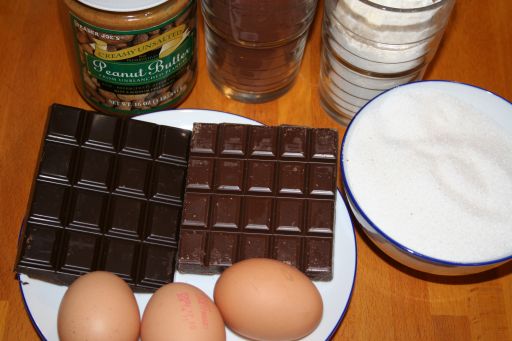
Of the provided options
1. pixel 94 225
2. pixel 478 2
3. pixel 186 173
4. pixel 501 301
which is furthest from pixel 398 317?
pixel 478 2

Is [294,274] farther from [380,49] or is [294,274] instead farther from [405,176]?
[380,49]

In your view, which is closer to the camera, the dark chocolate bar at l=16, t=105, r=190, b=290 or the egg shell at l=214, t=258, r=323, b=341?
the egg shell at l=214, t=258, r=323, b=341

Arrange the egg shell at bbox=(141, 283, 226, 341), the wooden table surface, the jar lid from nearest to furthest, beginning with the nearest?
the egg shell at bbox=(141, 283, 226, 341) < the jar lid < the wooden table surface

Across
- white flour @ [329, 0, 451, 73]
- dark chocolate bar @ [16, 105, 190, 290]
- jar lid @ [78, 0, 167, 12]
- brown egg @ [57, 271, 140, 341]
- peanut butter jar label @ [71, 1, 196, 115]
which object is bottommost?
brown egg @ [57, 271, 140, 341]

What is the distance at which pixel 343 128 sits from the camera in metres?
1.49

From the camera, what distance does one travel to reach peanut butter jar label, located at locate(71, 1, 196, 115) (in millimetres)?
1225

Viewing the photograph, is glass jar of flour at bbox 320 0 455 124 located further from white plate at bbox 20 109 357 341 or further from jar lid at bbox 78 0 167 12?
jar lid at bbox 78 0 167 12

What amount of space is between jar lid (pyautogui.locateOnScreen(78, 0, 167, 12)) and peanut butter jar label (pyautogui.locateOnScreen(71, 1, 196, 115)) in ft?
0.15

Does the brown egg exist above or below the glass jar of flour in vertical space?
below

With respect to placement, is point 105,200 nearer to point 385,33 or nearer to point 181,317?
point 181,317

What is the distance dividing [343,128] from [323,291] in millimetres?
400

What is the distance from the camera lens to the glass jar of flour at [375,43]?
123 cm

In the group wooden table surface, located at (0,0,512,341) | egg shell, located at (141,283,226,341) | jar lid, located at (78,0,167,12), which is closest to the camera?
egg shell, located at (141,283,226,341)

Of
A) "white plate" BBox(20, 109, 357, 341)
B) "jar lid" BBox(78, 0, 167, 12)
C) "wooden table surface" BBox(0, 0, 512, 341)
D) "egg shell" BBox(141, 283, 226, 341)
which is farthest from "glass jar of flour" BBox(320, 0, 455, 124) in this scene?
"egg shell" BBox(141, 283, 226, 341)
